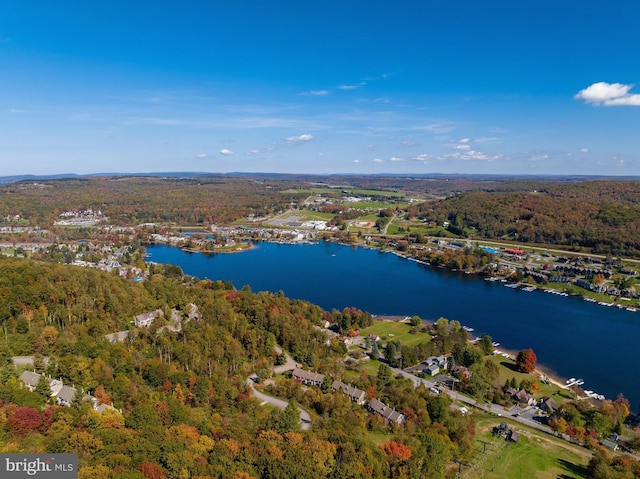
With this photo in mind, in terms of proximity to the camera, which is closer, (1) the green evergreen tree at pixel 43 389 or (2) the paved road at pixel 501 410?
(1) the green evergreen tree at pixel 43 389

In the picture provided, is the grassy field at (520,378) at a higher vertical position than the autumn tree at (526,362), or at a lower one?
lower

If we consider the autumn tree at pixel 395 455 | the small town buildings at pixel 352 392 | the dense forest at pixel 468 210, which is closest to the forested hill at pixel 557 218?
the dense forest at pixel 468 210

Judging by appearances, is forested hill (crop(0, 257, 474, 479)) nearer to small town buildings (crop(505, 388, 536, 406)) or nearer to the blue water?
small town buildings (crop(505, 388, 536, 406))

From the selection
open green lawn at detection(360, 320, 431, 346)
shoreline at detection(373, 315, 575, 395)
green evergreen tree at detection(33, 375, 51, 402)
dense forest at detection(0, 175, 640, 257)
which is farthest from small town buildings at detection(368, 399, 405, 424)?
dense forest at detection(0, 175, 640, 257)

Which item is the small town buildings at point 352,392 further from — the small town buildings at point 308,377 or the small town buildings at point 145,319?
the small town buildings at point 145,319

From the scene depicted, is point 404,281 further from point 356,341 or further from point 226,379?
point 226,379

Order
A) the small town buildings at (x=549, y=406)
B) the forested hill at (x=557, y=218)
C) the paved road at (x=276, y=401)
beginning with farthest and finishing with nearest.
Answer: the forested hill at (x=557, y=218) < the small town buildings at (x=549, y=406) < the paved road at (x=276, y=401)
